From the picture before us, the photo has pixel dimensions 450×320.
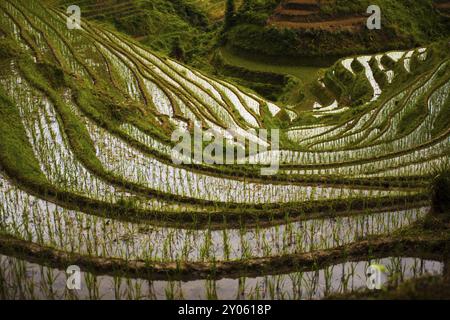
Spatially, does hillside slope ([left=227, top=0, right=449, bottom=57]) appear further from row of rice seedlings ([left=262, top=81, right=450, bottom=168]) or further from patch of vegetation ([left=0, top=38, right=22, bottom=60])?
patch of vegetation ([left=0, top=38, right=22, bottom=60])

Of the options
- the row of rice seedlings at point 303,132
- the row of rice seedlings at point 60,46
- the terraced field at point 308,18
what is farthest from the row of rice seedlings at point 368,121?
the terraced field at point 308,18

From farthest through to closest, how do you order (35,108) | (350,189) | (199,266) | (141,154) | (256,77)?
(256,77), (35,108), (141,154), (350,189), (199,266)

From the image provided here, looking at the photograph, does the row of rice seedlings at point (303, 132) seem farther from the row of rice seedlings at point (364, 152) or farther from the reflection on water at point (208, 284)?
the reflection on water at point (208, 284)

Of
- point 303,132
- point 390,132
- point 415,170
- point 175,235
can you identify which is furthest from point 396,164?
point 303,132

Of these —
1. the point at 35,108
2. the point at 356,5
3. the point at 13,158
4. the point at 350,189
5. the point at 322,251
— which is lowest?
the point at 322,251

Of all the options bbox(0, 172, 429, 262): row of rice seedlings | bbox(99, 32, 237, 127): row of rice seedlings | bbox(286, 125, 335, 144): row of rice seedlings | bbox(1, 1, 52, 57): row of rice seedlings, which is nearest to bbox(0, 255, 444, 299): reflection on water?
bbox(0, 172, 429, 262): row of rice seedlings

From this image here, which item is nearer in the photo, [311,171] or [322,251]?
[322,251]

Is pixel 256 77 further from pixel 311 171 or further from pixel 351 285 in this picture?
pixel 351 285
